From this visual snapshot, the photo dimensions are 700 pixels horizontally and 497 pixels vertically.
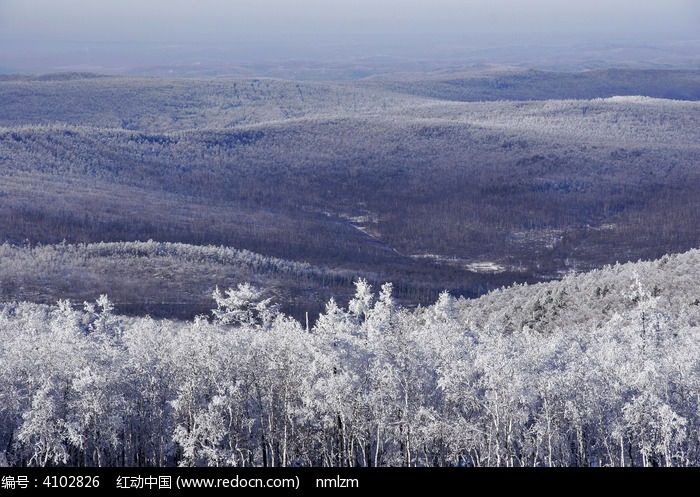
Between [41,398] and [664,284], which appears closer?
[41,398]

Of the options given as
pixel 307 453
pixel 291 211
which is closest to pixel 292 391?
pixel 307 453

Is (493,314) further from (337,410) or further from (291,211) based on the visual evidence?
(291,211)

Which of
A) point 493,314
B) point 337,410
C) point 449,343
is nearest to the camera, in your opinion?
point 337,410
